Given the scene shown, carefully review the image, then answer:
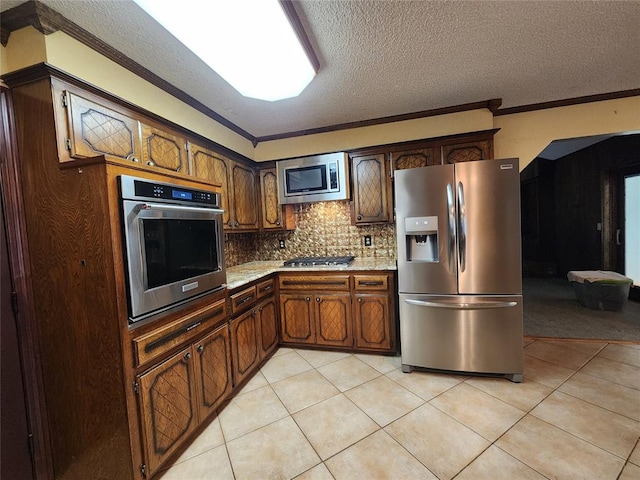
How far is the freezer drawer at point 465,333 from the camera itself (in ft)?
6.71

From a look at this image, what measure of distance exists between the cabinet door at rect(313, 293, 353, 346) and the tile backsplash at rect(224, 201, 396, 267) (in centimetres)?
77

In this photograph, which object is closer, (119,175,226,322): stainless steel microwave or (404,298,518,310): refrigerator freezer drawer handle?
(119,175,226,322): stainless steel microwave

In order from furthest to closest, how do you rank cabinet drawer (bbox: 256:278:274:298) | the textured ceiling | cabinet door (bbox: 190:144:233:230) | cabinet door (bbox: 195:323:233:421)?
cabinet drawer (bbox: 256:278:274:298), cabinet door (bbox: 190:144:233:230), cabinet door (bbox: 195:323:233:421), the textured ceiling

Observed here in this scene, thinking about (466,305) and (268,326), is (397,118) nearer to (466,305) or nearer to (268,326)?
(466,305)

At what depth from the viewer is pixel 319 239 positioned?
3.32 m

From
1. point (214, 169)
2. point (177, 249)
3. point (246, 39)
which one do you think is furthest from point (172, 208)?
point (214, 169)

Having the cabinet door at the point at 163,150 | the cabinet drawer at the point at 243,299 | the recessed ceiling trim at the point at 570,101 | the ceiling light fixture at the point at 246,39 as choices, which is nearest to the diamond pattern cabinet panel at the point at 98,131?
the cabinet door at the point at 163,150

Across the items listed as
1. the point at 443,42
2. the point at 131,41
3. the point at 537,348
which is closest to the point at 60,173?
the point at 131,41

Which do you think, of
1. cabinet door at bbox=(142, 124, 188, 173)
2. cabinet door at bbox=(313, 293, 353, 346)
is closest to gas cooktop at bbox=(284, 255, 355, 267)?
cabinet door at bbox=(313, 293, 353, 346)

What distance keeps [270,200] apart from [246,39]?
1930mm

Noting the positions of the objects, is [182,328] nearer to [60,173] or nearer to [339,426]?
[60,173]

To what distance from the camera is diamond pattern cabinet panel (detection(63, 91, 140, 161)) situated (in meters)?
1.38

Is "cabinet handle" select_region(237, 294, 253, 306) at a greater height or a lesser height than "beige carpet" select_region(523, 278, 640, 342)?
greater

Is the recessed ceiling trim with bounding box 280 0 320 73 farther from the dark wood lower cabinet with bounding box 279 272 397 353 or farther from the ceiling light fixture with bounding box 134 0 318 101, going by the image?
the dark wood lower cabinet with bounding box 279 272 397 353
